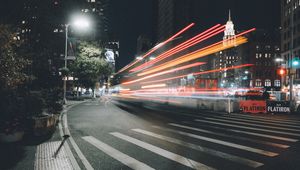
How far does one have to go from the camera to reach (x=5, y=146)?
8.64 meters

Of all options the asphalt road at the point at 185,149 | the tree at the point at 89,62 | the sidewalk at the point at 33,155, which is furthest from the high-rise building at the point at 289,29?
the sidewalk at the point at 33,155

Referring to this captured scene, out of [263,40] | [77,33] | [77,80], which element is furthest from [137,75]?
[263,40]

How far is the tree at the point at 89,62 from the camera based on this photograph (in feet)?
106

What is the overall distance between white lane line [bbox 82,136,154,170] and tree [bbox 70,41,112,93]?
24.1 meters

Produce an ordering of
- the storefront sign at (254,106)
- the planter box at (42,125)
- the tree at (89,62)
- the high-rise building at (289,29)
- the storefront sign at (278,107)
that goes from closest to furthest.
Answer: the planter box at (42,125) → the storefront sign at (278,107) → the storefront sign at (254,106) → the tree at (89,62) → the high-rise building at (289,29)

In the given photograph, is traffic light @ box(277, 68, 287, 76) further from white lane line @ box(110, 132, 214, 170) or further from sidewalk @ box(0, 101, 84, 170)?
sidewalk @ box(0, 101, 84, 170)

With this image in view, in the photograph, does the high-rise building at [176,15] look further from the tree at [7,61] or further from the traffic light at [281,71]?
the tree at [7,61]

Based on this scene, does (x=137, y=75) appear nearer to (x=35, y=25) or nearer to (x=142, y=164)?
(x=35, y=25)

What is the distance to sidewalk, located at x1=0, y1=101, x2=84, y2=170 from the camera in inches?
255

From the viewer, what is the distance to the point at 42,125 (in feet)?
33.8

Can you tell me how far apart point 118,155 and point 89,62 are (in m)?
27.1


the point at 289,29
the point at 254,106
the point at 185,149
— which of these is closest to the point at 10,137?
the point at 185,149

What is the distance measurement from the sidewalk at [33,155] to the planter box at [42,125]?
391mm

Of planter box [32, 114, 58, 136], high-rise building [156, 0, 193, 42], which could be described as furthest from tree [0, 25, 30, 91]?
high-rise building [156, 0, 193, 42]
